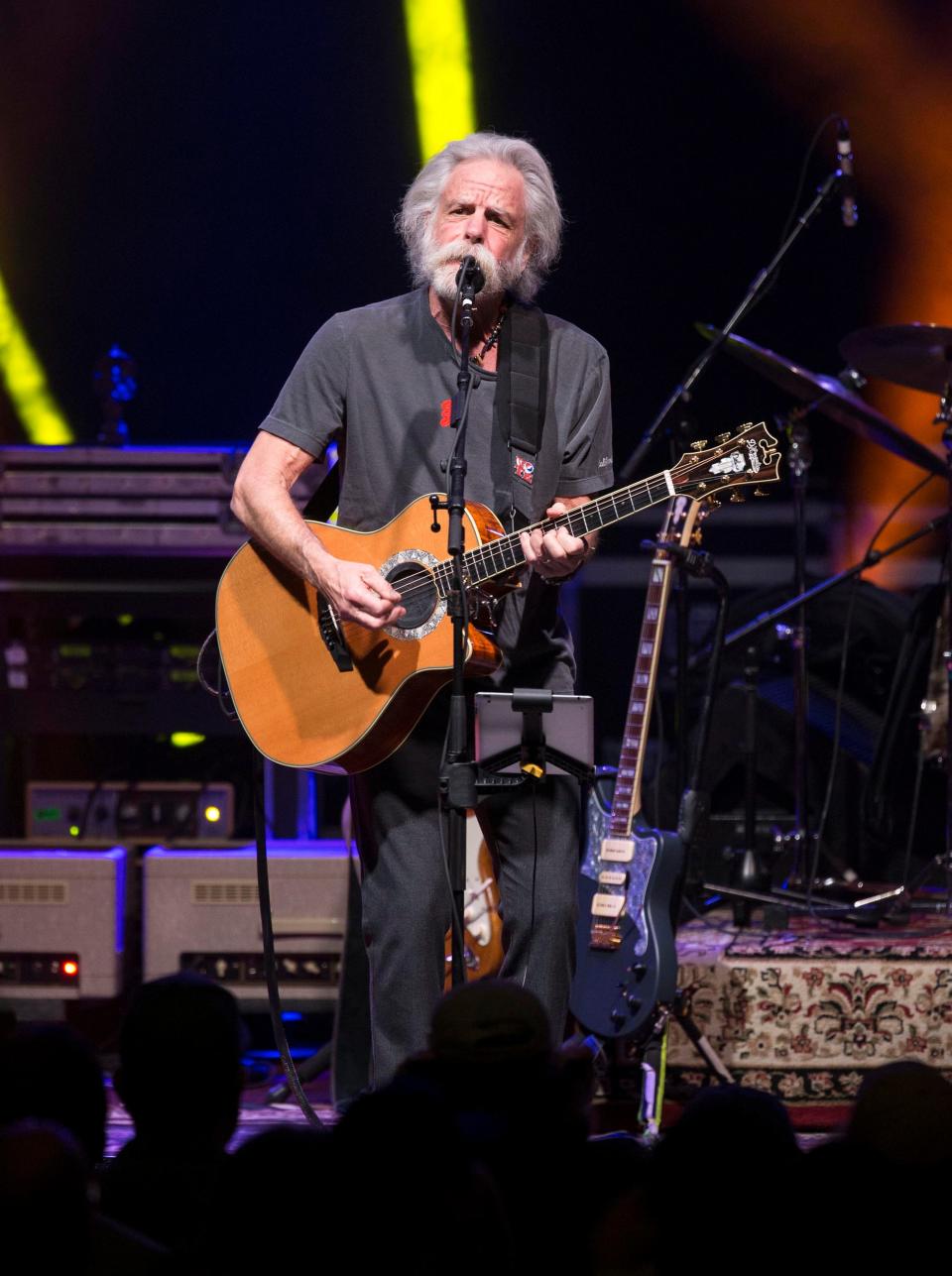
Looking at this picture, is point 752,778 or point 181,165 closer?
point 752,778

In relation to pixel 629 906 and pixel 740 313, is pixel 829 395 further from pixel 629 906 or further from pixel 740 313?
pixel 629 906

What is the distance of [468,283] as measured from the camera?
3.27 meters

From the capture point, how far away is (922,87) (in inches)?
253

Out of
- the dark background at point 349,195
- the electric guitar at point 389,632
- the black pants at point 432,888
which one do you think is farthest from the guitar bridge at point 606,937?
the dark background at point 349,195

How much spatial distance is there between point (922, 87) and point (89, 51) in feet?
11.7

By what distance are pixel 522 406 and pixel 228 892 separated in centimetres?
219

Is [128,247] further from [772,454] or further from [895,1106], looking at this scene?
[895,1106]

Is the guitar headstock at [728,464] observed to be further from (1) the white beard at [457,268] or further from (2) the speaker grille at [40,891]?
(2) the speaker grille at [40,891]

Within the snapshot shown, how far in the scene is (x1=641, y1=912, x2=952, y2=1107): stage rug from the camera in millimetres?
4445

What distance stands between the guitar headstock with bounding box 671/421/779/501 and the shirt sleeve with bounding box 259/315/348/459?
81 cm

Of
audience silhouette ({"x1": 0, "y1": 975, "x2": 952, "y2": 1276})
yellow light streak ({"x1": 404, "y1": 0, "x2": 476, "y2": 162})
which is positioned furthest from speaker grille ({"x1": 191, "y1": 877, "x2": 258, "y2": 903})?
yellow light streak ({"x1": 404, "y1": 0, "x2": 476, "y2": 162})

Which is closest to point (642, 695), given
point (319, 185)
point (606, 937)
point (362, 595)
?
point (606, 937)

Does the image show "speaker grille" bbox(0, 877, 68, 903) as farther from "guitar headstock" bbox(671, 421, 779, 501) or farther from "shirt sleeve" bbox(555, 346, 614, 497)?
"guitar headstock" bbox(671, 421, 779, 501)

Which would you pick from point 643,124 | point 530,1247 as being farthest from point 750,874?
point 530,1247
